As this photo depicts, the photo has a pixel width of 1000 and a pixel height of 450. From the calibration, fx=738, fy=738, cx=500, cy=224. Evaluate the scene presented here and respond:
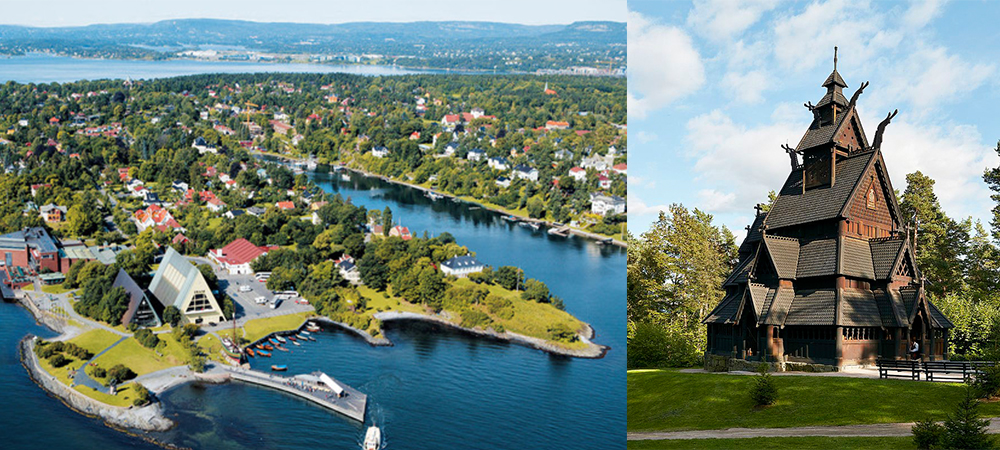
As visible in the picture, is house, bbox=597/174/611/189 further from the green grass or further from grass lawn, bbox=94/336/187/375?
the green grass

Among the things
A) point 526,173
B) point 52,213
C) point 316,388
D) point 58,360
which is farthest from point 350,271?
point 526,173

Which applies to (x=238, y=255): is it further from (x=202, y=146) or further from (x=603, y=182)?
(x=202, y=146)

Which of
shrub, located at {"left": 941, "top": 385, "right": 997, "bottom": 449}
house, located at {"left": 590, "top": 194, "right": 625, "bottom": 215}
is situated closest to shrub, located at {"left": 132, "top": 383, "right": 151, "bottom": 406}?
shrub, located at {"left": 941, "top": 385, "right": 997, "bottom": 449}

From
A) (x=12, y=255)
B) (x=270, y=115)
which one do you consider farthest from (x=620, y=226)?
(x=270, y=115)

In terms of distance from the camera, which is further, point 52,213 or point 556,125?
point 556,125

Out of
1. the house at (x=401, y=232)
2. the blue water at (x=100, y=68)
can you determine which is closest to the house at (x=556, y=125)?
the house at (x=401, y=232)

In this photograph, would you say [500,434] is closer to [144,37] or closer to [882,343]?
[882,343]

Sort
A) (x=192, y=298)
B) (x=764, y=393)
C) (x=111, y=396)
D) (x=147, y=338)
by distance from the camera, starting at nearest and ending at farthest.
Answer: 1. (x=764, y=393)
2. (x=111, y=396)
3. (x=147, y=338)
4. (x=192, y=298)
